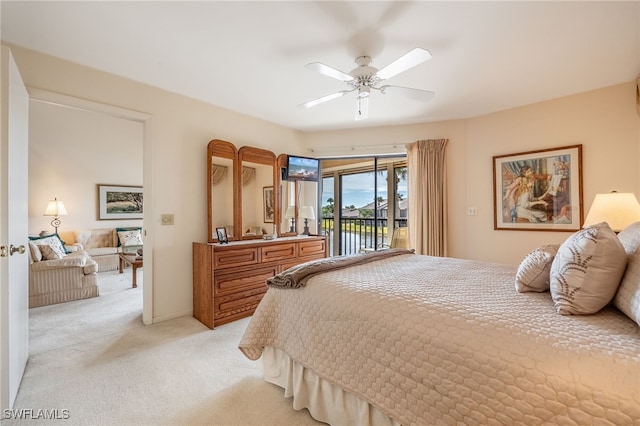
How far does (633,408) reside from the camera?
73 centimetres

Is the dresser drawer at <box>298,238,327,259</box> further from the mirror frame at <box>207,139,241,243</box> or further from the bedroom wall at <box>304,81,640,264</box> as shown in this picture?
the bedroom wall at <box>304,81,640,264</box>

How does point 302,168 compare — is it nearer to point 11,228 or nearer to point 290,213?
point 290,213

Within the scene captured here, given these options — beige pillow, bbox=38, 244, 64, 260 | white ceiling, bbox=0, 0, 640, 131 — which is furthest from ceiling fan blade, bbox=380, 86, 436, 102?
beige pillow, bbox=38, 244, 64, 260

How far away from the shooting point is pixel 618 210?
7.29 ft

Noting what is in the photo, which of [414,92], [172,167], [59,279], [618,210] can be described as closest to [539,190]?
[618,210]

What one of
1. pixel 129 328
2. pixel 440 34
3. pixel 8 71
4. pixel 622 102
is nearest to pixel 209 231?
pixel 129 328

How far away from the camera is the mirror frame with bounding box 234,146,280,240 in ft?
11.5

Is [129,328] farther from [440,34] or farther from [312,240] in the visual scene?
[440,34]

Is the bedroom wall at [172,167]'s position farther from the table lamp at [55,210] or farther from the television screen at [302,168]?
the table lamp at [55,210]

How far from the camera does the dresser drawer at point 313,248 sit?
360 cm

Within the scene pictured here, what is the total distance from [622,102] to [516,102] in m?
0.85

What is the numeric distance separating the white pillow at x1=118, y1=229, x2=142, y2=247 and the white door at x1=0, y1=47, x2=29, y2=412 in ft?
14.3

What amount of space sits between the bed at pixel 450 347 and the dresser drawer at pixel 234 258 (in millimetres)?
1175

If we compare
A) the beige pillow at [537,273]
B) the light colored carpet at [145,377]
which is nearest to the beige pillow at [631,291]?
the beige pillow at [537,273]
